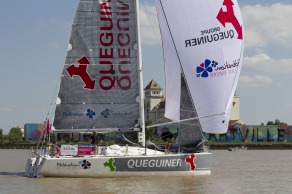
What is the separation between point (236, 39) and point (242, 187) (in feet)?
21.1

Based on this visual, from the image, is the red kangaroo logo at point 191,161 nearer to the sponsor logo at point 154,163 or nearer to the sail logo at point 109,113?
the sponsor logo at point 154,163

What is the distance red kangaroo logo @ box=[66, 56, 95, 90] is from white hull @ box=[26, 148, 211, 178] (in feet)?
10.2

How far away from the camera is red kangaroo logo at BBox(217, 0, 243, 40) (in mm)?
24391

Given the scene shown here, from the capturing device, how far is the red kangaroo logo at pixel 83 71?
23984 mm

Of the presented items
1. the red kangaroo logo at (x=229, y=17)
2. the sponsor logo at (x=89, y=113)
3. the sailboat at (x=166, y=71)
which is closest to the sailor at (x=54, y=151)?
the sailboat at (x=166, y=71)

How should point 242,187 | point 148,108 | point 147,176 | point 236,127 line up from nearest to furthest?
point 242,187, point 147,176, point 236,127, point 148,108

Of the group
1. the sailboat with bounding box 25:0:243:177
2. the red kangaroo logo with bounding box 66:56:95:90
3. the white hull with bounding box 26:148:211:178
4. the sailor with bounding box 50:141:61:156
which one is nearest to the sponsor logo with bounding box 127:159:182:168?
the white hull with bounding box 26:148:211:178

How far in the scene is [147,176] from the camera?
75.8ft

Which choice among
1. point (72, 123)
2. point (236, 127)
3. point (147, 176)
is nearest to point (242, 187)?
point (147, 176)

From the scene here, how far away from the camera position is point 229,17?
24438 millimetres

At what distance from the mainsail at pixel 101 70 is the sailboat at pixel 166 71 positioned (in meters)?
0.04

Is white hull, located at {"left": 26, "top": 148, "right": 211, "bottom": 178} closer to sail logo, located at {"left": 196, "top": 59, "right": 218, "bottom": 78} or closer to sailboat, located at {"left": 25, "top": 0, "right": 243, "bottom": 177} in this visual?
sailboat, located at {"left": 25, "top": 0, "right": 243, "bottom": 177}

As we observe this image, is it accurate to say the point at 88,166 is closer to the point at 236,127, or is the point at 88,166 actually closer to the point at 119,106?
the point at 119,106

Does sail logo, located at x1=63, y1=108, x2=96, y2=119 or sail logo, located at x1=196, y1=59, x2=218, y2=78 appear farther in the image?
sail logo, located at x1=196, y1=59, x2=218, y2=78
